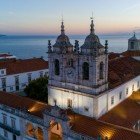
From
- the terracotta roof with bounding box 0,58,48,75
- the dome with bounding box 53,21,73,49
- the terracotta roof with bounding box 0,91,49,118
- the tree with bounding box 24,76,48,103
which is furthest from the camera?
the terracotta roof with bounding box 0,58,48,75

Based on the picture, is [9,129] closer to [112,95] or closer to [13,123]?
[13,123]

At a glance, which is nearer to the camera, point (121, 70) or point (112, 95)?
point (112, 95)

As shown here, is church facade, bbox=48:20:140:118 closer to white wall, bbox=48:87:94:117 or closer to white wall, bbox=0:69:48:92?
white wall, bbox=48:87:94:117

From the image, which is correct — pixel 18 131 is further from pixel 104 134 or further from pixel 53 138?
pixel 104 134

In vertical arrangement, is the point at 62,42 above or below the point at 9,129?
above

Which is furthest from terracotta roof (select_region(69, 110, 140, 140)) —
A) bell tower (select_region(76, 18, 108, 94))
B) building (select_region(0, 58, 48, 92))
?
building (select_region(0, 58, 48, 92))

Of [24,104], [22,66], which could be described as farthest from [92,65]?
[22,66]
